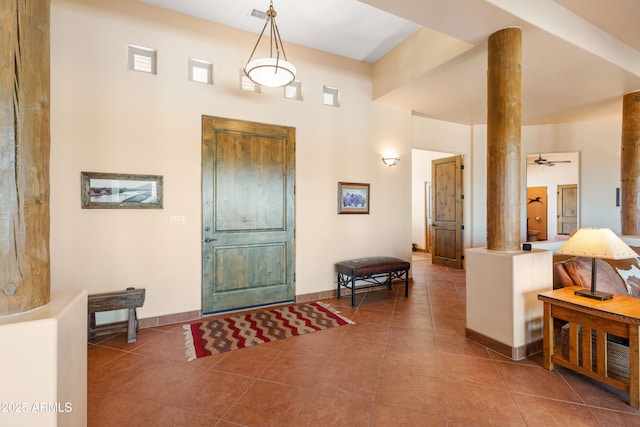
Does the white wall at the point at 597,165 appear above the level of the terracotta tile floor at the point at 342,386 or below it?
above

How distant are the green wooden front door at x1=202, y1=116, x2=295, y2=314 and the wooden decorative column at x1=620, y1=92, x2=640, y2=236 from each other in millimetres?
5043

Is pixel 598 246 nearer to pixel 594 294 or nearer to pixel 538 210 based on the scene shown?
pixel 594 294

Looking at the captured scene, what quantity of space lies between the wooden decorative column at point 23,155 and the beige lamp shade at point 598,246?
3.33m

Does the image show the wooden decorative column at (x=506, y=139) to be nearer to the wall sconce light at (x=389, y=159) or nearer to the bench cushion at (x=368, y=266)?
the bench cushion at (x=368, y=266)

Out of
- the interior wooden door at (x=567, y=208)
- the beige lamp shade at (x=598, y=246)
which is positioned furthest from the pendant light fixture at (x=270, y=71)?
the interior wooden door at (x=567, y=208)

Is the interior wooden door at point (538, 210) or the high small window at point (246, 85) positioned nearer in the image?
the high small window at point (246, 85)

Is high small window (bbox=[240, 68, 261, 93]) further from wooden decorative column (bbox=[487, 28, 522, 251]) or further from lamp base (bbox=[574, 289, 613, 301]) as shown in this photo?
lamp base (bbox=[574, 289, 613, 301])

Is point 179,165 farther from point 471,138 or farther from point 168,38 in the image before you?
point 471,138

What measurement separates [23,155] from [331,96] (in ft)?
13.7

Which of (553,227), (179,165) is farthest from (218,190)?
(553,227)

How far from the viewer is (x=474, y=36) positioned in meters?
3.10

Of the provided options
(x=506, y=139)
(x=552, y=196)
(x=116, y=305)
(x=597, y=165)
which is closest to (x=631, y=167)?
(x=597, y=165)

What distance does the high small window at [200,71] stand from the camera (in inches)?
148

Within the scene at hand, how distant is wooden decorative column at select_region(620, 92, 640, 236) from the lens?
446cm
